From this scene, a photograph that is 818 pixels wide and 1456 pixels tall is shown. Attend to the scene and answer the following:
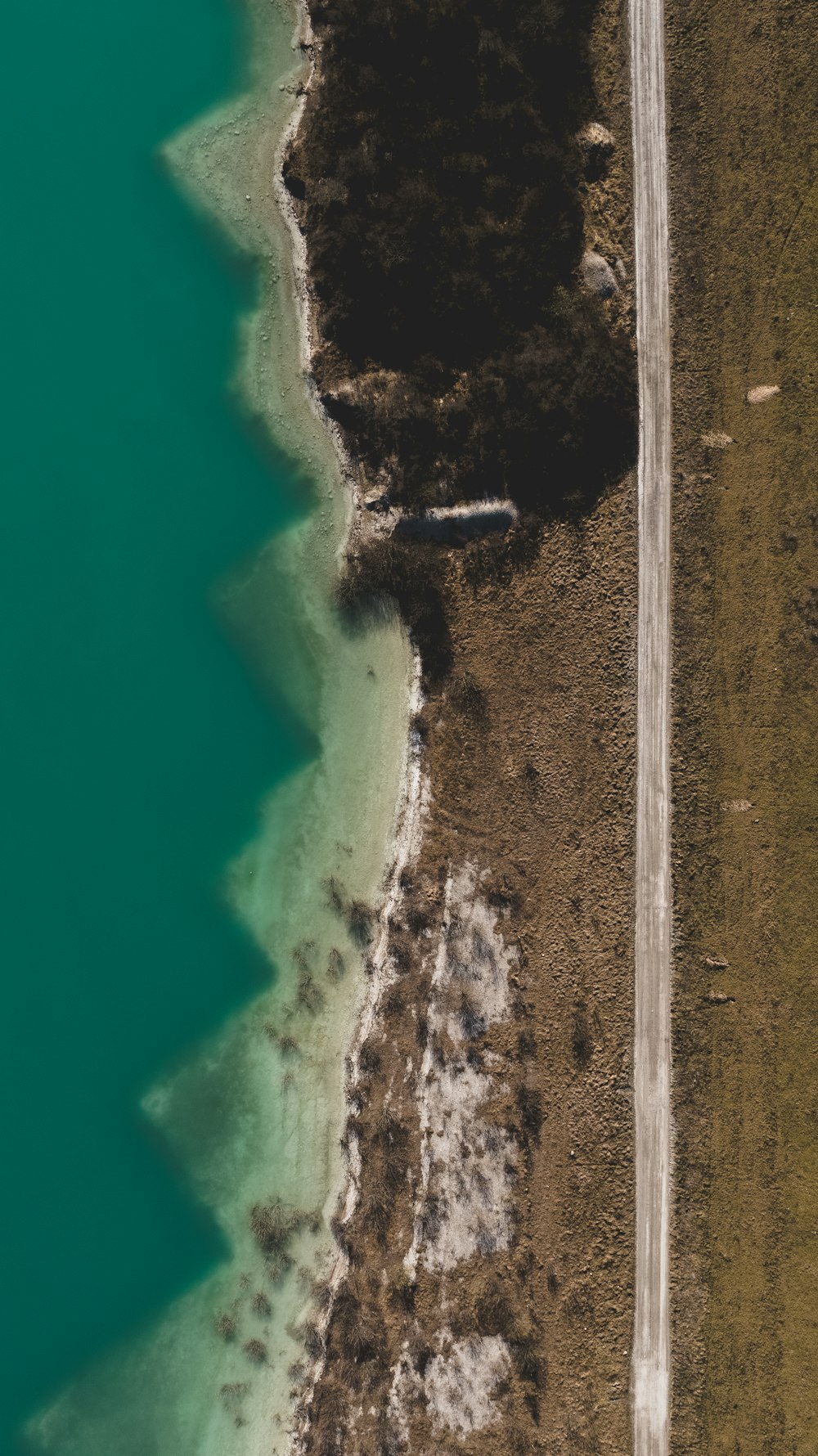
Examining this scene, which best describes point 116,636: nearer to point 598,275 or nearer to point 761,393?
point 598,275

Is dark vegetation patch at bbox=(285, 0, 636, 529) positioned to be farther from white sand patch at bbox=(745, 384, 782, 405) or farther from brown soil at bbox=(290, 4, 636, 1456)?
white sand patch at bbox=(745, 384, 782, 405)

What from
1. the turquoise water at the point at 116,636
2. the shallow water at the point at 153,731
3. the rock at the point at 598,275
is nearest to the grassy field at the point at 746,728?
the rock at the point at 598,275

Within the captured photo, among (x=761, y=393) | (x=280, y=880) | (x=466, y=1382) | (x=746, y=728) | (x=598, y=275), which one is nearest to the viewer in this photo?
(x=761, y=393)

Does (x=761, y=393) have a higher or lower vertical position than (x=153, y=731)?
higher

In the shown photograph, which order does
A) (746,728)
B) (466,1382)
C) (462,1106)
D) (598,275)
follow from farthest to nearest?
(462,1106) → (466,1382) → (598,275) → (746,728)

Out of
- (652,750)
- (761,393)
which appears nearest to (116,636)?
(652,750)

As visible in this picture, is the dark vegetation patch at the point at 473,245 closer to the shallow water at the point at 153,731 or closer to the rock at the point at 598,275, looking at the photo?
the rock at the point at 598,275

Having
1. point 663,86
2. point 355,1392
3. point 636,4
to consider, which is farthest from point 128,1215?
point 636,4
